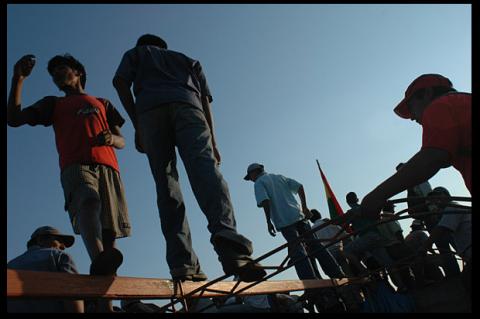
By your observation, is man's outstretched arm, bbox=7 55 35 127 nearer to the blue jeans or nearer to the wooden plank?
the wooden plank

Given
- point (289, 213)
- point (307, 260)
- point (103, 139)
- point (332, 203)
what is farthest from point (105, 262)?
point (332, 203)

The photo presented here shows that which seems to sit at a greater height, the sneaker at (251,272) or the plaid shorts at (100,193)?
the plaid shorts at (100,193)

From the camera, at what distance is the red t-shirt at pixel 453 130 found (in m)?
2.19

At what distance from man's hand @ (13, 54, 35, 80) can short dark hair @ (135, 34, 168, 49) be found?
0.84 metres

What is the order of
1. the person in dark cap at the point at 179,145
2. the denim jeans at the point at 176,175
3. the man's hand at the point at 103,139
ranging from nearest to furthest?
the person in dark cap at the point at 179,145, the denim jeans at the point at 176,175, the man's hand at the point at 103,139

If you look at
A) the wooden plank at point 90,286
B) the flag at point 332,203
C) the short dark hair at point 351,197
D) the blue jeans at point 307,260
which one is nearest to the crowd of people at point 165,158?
the wooden plank at point 90,286

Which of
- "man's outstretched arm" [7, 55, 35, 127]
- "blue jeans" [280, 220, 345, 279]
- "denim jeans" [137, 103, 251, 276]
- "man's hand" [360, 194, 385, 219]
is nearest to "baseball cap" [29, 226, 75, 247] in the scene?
"man's outstretched arm" [7, 55, 35, 127]

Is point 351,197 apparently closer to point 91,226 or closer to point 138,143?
point 138,143

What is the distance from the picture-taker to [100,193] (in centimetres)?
305

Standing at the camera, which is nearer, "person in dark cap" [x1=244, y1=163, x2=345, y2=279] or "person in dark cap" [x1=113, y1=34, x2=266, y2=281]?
"person in dark cap" [x1=113, y1=34, x2=266, y2=281]

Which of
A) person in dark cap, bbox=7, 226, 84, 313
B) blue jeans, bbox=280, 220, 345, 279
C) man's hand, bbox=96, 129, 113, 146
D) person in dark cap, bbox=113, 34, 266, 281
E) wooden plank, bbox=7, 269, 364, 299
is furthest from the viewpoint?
blue jeans, bbox=280, 220, 345, 279

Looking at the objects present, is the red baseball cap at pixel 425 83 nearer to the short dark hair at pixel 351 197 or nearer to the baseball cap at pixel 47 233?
the baseball cap at pixel 47 233

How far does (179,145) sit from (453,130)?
5.40 ft

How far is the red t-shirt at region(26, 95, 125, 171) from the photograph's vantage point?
3.06m
